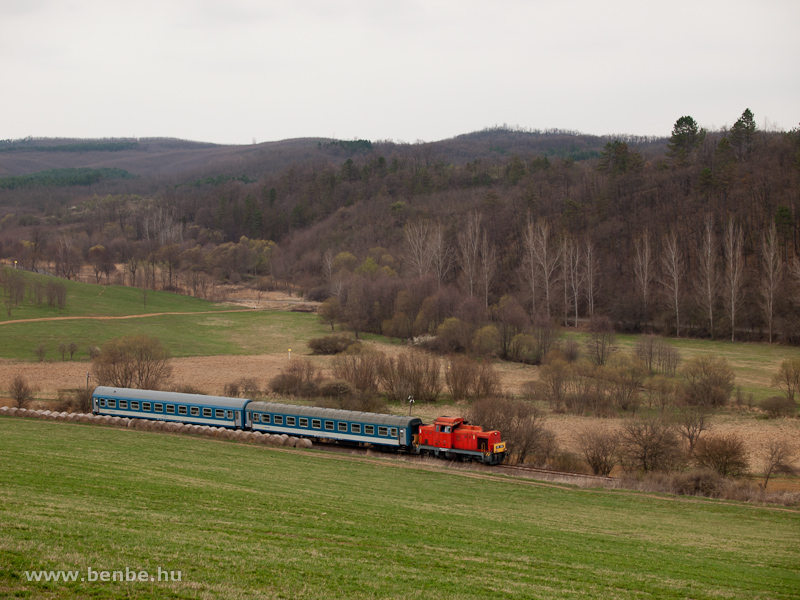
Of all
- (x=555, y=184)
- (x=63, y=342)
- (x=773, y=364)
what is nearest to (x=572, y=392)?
(x=773, y=364)

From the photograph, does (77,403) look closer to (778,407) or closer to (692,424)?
(692,424)

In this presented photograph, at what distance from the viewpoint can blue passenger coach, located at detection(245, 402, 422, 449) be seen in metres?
35.5

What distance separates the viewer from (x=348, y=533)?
55.1 feet

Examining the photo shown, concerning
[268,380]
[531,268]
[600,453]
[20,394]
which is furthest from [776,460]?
[531,268]

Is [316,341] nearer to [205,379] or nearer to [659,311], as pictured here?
[205,379]

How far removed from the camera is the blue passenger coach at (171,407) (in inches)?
1558

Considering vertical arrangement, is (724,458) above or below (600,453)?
above

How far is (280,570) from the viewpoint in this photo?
1284 centimetres

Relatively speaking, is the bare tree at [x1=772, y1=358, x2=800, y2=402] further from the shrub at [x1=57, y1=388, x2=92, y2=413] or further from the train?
the shrub at [x1=57, y1=388, x2=92, y2=413]

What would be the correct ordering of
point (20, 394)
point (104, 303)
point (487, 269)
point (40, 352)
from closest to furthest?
point (20, 394) → point (40, 352) → point (104, 303) → point (487, 269)

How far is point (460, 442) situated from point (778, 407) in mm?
29973

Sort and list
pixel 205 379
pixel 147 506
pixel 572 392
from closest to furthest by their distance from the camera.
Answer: pixel 147 506 < pixel 572 392 < pixel 205 379

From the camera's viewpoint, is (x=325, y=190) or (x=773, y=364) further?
(x=325, y=190)

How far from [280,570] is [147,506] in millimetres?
6699
